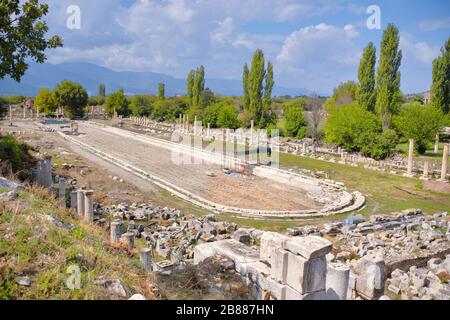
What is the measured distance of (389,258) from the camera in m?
11.8

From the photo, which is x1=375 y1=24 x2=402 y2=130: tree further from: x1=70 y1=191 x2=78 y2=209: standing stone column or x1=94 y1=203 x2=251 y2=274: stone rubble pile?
x1=70 y1=191 x2=78 y2=209: standing stone column

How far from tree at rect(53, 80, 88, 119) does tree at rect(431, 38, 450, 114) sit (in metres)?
60.8

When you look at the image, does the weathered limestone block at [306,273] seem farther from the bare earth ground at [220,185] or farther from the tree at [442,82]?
the tree at [442,82]

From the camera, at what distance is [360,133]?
36062 mm

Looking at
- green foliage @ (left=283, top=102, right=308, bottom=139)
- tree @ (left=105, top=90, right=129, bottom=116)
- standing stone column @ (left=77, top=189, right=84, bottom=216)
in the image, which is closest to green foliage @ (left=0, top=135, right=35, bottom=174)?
standing stone column @ (left=77, top=189, right=84, bottom=216)

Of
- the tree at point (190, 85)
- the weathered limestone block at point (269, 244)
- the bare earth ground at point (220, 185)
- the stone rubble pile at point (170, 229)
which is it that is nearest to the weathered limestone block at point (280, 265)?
the weathered limestone block at point (269, 244)

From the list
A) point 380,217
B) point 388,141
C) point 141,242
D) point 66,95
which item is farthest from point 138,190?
point 66,95

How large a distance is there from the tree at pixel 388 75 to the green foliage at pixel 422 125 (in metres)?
1.79

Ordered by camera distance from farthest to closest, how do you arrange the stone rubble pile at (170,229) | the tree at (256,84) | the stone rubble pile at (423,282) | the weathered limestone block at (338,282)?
1. the tree at (256,84)
2. the stone rubble pile at (170,229)
3. the stone rubble pile at (423,282)
4. the weathered limestone block at (338,282)

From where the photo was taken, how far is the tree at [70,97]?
72625 millimetres

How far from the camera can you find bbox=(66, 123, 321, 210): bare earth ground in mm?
20594

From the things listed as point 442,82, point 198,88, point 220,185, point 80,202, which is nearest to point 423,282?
point 80,202

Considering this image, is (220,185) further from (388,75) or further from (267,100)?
(267,100)

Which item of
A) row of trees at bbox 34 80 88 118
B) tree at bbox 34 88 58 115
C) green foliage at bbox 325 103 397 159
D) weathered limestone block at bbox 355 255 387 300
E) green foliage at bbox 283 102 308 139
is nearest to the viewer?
weathered limestone block at bbox 355 255 387 300
